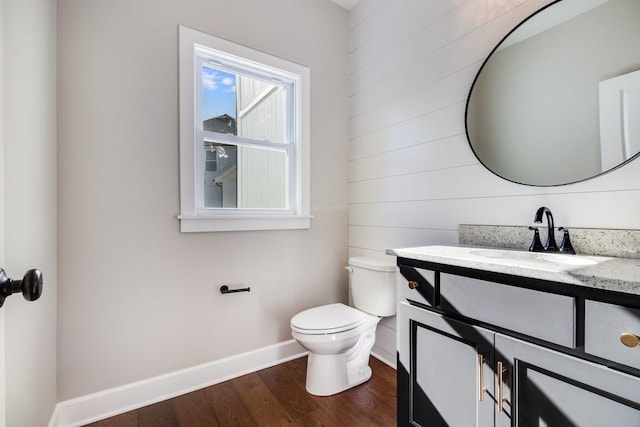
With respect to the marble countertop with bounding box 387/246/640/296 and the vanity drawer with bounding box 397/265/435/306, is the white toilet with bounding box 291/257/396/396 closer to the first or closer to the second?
the vanity drawer with bounding box 397/265/435/306

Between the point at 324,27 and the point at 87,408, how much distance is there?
2829mm

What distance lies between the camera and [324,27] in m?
2.44

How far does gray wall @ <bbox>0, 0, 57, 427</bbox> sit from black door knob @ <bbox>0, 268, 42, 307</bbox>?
291 mm

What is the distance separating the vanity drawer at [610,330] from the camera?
0.79m

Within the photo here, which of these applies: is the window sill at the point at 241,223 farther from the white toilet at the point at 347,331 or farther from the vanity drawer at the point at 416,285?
the vanity drawer at the point at 416,285

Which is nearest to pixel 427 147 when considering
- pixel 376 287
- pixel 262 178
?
pixel 376 287

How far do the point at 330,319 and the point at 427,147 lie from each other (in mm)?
1178

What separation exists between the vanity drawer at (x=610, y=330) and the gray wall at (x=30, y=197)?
155cm

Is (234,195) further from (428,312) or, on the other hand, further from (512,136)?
(512,136)

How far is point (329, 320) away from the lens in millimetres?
1856

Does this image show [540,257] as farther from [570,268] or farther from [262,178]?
[262,178]

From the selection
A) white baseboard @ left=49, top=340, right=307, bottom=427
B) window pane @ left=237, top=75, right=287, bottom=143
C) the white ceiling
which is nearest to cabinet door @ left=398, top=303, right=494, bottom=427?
white baseboard @ left=49, top=340, right=307, bottom=427

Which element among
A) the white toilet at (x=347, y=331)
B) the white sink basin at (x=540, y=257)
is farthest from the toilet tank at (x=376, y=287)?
the white sink basin at (x=540, y=257)

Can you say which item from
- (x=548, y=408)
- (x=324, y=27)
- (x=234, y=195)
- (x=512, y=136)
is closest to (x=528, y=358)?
(x=548, y=408)
